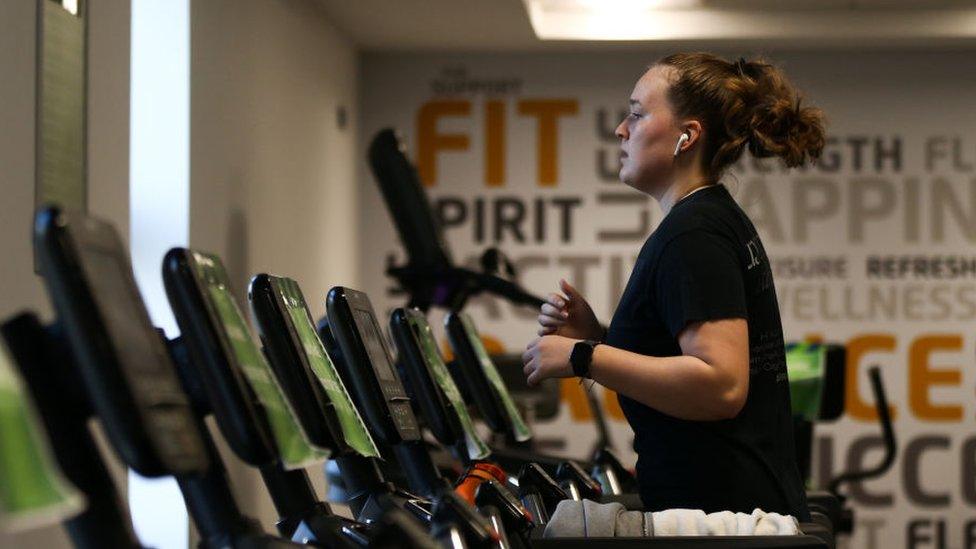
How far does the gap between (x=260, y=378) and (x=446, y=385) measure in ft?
3.39

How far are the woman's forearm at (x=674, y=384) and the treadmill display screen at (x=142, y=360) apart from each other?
896 mm

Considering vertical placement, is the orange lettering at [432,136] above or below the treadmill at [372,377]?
above

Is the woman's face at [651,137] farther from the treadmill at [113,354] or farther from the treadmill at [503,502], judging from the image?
the treadmill at [113,354]

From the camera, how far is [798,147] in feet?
7.35

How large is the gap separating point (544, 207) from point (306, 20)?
1.88 m

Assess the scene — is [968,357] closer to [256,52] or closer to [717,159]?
[256,52]

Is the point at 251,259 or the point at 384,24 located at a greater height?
the point at 384,24

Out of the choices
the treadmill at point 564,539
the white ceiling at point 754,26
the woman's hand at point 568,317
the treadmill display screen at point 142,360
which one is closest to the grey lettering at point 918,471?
the white ceiling at point 754,26

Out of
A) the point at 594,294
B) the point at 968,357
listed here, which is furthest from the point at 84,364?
the point at 968,357

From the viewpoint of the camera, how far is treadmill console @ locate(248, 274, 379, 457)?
5.43ft

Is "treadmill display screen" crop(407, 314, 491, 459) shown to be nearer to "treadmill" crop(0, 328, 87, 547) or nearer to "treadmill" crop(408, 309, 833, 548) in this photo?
"treadmill" crop(408, 309, 833, 548)

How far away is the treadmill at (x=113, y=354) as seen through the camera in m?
1.08

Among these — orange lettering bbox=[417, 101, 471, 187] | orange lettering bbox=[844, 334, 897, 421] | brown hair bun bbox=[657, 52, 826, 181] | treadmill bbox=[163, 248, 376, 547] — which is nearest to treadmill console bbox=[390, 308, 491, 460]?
brown hair bun bbox=[657, 52, 826, 181]

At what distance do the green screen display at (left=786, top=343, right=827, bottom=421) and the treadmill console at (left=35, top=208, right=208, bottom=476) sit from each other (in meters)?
3.36
